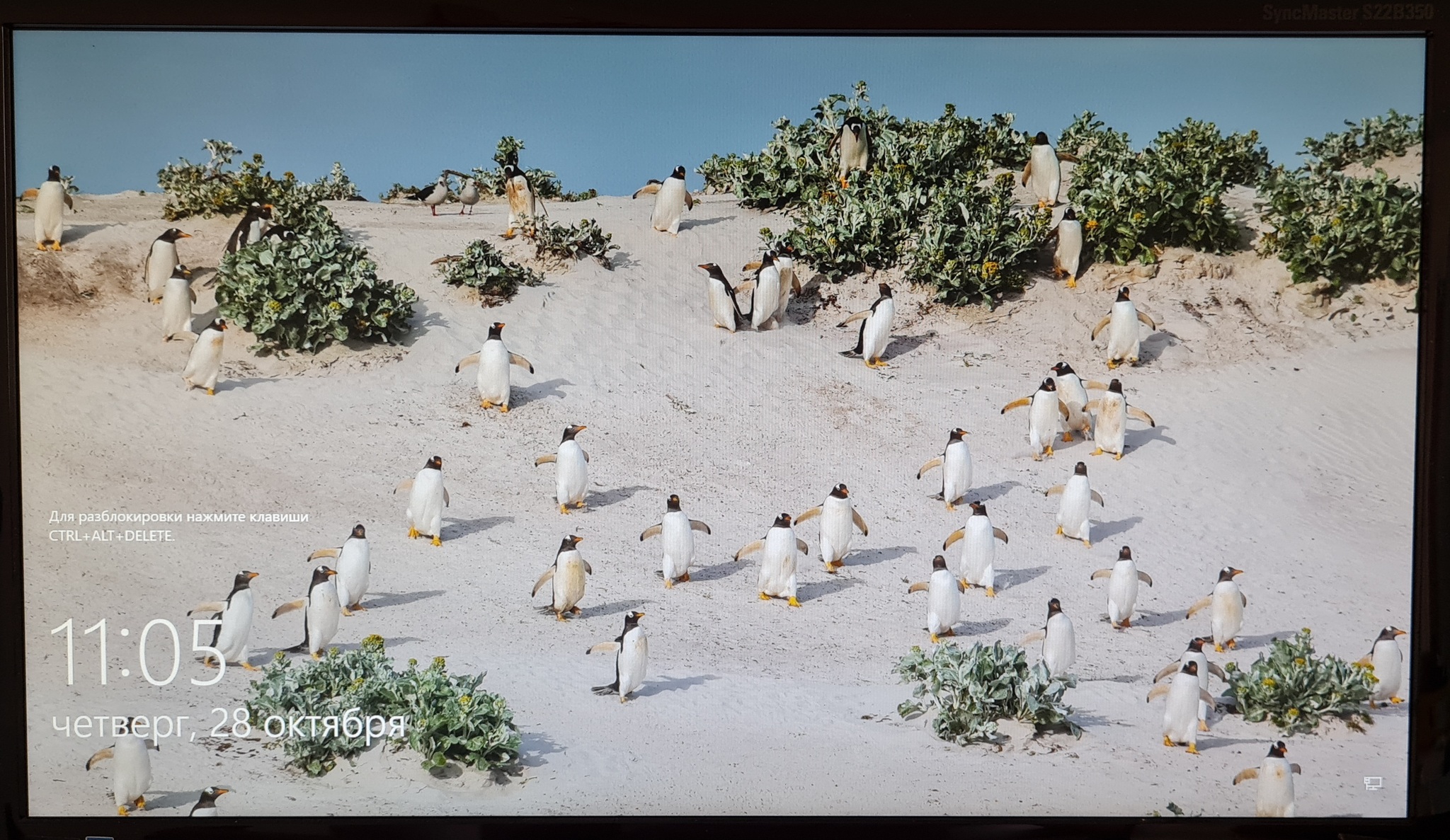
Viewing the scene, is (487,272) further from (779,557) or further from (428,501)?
(779,557)

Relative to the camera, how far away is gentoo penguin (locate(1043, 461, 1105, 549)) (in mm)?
2170

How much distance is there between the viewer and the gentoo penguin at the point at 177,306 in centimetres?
212

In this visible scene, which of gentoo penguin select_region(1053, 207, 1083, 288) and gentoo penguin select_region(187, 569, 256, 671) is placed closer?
gentoo penguin select_region(187, 569, 256, 671)

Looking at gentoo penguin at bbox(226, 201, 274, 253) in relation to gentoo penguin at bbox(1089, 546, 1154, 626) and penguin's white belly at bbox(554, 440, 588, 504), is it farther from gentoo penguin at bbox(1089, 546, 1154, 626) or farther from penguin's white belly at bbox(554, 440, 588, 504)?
gentoo penguin at bbox(1089, 546, 1154, 626)

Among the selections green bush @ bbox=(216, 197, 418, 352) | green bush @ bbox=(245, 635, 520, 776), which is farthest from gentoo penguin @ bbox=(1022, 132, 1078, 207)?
green bush @ bbox=(245, 635, 520, 776)

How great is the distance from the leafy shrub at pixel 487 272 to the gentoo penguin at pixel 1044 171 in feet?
3.86

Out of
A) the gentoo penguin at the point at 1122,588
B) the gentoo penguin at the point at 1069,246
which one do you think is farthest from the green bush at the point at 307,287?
the gentoo penguin at the point at 1122,588

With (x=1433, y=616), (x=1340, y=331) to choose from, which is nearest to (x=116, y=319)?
(x=1340, y=331)

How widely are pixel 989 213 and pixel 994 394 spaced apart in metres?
0.47

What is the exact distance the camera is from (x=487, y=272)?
2.27 meters

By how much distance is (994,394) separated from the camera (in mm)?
2203

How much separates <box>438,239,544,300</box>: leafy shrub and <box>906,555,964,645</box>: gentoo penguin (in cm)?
113

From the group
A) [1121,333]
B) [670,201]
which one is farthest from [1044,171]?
[670,201]

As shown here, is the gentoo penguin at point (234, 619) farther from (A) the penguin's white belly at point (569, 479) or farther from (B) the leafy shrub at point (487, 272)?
(B) the leafy shrub at point (487, 272)
